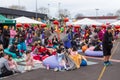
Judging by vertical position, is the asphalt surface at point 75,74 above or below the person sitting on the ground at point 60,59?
below

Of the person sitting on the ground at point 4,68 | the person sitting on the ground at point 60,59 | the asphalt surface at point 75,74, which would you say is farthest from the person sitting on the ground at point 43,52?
the person sitting on the ground at point 4,68

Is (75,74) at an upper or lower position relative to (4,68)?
lower

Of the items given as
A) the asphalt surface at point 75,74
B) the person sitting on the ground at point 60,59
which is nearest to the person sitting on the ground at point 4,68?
the asphalt surface at point 75,74

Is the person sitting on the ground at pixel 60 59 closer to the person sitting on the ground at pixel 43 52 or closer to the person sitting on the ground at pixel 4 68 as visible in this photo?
the person sitting on the ground at pixel 4 68

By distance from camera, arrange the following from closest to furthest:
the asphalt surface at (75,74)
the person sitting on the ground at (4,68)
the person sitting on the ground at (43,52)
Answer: the asphalt surface at (75,74), the person sitting on the ground at (4,68), the person sitting on the ground at (43,52)

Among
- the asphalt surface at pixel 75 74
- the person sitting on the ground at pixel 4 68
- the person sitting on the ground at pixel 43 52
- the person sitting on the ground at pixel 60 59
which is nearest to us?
the asphalt surface at pixel 75 74

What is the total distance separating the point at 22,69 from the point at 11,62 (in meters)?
1.12

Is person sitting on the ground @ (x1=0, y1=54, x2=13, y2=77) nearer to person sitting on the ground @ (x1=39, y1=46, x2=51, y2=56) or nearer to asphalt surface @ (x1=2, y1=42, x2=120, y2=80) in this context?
asphalt surface @ (x1=2, y1=42, x2=120, y2=80)

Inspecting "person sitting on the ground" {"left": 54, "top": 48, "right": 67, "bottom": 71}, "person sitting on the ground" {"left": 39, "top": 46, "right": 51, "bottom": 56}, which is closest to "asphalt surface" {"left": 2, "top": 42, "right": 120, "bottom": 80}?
"person sitting on the ground" {"left": 54, "top": 48, "right": 67, "bottom": 71}

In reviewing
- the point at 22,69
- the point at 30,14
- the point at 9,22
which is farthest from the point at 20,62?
the point at 30,14

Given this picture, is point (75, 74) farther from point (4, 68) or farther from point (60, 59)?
point (4, 68)

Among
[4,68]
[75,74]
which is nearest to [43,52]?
[75,74]

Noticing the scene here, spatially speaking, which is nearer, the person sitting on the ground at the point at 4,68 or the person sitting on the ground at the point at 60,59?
the person sitting on the ground at the point at 4,68

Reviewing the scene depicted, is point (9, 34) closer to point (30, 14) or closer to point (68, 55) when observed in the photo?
point (68, 55)
